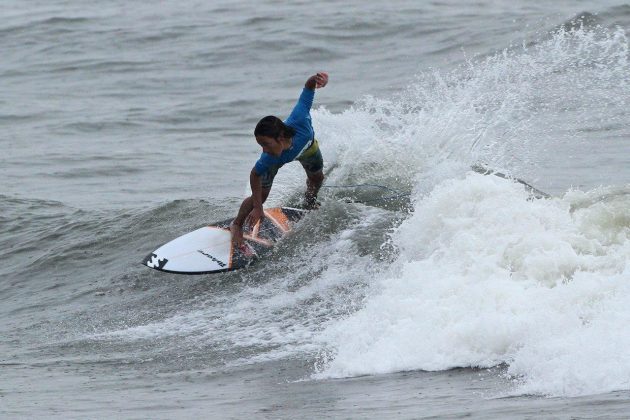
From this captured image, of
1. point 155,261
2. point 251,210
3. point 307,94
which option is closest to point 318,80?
point 307,94

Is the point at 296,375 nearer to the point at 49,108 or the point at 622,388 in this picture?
the point at 622,388

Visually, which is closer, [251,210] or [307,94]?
[307,94]

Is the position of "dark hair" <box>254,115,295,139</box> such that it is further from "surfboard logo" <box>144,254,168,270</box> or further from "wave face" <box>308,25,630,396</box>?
"surfboard logo" <box>144,254,168,270</box>

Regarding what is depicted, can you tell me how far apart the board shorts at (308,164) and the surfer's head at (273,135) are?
0.77 ft

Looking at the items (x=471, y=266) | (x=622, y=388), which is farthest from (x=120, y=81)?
(x=622, y=388)

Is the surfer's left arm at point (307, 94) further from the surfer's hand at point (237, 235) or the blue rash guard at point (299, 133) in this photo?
the surfer's hand at point (237, 235)

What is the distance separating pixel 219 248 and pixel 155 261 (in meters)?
0.60

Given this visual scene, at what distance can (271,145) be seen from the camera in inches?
339

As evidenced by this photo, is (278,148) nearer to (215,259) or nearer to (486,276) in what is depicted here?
(215,259)

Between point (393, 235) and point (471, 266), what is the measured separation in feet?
4.47

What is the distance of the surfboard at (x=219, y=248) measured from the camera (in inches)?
356

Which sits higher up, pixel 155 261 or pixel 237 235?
pixel 237 235

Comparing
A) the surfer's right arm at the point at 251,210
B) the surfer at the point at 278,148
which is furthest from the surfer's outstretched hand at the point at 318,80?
the surfer's right arm at the point at 251,210

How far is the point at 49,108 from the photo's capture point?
18.7 meters
